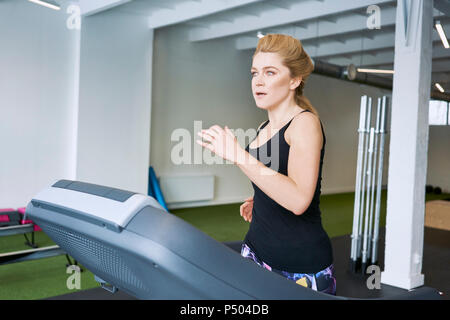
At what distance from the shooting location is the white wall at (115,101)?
5.98 m

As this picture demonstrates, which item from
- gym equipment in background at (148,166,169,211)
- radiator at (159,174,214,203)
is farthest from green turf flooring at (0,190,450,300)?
gym equipment in background at (148,166,169,211)

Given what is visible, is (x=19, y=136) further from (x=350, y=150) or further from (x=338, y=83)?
(x=350, y=150)

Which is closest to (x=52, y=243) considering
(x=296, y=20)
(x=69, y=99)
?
(x=69, y=99)

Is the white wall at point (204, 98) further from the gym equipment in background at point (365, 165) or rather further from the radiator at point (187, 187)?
the gym equipment in background at point (365, 165)

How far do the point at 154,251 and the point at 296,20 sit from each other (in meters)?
5.81

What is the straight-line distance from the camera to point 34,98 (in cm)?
569

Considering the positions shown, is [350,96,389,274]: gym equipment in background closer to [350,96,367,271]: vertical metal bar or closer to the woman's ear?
[350,96,367,271]: vertical metal bar

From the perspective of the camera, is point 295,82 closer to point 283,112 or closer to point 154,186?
point 283,112

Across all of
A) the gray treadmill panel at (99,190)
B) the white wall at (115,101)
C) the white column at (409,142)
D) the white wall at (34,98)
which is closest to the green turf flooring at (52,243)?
the white wall at (34,98)

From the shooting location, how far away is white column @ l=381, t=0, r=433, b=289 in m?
3.63

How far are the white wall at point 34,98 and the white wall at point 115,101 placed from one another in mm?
188

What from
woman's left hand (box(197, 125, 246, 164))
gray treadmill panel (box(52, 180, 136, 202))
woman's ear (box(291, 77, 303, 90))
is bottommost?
gray treadmill panel (box(52, 180, 136, 202))

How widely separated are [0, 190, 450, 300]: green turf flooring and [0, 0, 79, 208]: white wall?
909 millimetres
